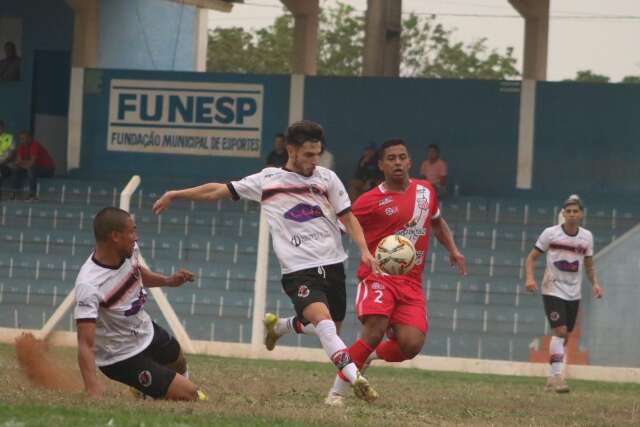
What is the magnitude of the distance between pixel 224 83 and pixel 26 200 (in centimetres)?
488

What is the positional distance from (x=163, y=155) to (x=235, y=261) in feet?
22.1

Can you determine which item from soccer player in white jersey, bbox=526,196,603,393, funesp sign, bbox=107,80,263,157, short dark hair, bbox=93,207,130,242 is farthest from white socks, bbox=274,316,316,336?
funesp sign, bbox=107,80,263,157

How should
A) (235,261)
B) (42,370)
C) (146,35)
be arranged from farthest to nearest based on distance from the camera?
(146,35) < (235,261) < (42,370)

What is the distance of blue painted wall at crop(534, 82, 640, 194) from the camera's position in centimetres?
2592

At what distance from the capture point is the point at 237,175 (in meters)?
28.2

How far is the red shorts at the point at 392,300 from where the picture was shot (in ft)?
35.8

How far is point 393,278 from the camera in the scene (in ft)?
36.3

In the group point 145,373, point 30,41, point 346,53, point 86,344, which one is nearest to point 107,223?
point 86,344

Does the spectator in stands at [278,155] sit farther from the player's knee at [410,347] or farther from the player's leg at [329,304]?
the player's knee at [410,347]

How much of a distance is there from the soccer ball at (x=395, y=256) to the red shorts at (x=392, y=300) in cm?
31

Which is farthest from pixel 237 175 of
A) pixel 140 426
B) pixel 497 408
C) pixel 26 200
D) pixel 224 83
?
pixel 140 426

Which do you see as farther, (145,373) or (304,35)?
(304,35)

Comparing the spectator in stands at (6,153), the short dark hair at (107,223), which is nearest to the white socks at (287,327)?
the short dark hair at (107,223)

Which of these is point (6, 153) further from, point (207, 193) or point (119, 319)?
point (119, 319)
